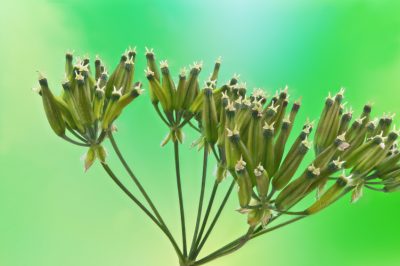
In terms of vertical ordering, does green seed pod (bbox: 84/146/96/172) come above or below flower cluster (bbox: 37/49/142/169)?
below

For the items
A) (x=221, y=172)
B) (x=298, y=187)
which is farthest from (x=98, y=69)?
(x=298, y=187)

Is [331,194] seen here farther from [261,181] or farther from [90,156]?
[90,156]

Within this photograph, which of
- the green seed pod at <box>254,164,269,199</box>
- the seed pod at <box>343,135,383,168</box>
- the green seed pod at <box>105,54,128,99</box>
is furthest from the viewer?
the green seed pod at <box>105,54,128,99</box>

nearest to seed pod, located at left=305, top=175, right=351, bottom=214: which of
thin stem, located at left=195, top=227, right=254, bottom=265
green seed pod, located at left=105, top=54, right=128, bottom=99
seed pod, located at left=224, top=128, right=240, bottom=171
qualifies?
thin stem, located at left=195, top=227, right=254, bottom=265

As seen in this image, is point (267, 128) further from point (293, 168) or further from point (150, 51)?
point (150, 51)

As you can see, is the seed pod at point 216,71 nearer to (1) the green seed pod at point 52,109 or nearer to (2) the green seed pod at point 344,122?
(2) the green seed pod at point 344,122

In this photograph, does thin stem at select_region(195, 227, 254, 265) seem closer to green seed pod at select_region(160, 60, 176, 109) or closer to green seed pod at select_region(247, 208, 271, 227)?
green seed pod at select_region(247, 208, 271, 227)

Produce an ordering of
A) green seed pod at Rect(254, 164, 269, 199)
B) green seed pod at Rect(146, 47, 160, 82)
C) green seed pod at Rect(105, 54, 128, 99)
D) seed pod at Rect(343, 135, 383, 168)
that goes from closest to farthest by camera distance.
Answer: green seed pod at Rect(254, 164, 269, 199), seed pod at Rect(343, 135, 383, 168), green seed pod at Rect(105, 54, 128, 99), green seed pod at Rect(146, 47, 160, 82)
